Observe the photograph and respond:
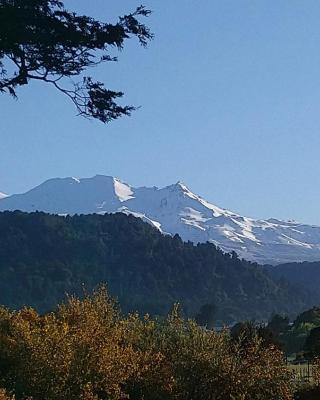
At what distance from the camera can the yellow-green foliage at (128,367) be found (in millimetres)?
11742

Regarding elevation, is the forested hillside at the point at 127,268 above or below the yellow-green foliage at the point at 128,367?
above

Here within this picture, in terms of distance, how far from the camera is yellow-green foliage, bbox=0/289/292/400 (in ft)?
38.5

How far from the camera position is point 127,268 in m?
133

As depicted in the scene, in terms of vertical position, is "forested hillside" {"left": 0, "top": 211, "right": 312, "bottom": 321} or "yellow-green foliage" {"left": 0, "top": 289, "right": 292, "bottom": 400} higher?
"forested hillside" {"left": 0, "top": 211, "right": 312, "bottom": 321}

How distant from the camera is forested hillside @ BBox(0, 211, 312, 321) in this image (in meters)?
121

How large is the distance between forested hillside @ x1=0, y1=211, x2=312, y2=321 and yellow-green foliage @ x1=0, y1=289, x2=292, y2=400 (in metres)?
100

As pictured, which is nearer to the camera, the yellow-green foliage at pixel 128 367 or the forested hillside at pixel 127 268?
the yellow-green foliage at pixel 128 367

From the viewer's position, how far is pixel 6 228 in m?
131

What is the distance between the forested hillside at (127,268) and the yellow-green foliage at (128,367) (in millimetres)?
100251

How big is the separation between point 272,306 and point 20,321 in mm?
129488

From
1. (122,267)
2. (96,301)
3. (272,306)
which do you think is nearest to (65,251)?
(122,267)

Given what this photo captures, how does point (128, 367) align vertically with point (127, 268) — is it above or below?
below

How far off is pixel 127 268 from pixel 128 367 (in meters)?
121

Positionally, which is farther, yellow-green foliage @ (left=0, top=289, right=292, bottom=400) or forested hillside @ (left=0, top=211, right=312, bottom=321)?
forested hillside @ (left=0, top=211, right=312, bottom=321)
